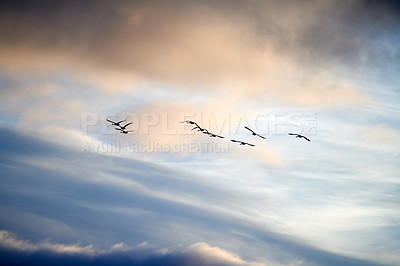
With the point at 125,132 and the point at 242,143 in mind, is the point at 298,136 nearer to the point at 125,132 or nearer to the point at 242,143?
the point at 242,143

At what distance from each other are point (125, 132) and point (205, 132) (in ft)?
96.9

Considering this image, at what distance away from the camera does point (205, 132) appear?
404 ft

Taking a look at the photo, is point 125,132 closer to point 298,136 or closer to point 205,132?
point 205,132

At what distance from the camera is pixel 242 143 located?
4916 inches

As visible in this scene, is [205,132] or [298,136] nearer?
[298,136]

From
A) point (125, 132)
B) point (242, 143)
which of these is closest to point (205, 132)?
point (242, 143)

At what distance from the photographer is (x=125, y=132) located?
13025 centimetres

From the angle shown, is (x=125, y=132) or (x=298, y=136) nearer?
(x=298, y=136)

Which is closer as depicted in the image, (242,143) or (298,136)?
(298,136)

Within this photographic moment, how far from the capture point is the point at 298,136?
114125 mm

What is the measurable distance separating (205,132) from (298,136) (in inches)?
1203

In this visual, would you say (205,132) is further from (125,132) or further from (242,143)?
(125,132)

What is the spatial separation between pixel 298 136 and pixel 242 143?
64.8ft
